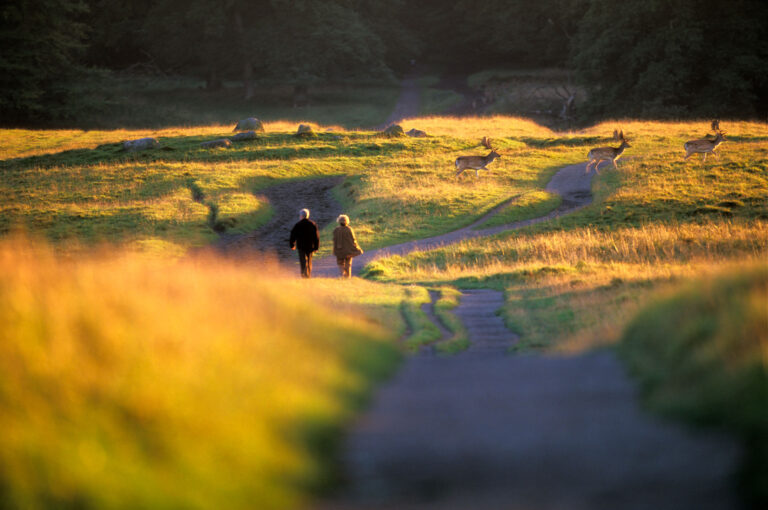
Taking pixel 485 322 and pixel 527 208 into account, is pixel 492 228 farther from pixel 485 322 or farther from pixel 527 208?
pixel 485 322

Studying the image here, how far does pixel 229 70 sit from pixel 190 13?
13527 millimetres

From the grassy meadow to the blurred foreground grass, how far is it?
18mm

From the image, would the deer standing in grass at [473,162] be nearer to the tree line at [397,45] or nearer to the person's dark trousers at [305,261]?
the person's dark trousers at [305,261]

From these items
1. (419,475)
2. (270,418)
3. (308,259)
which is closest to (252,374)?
(270,418)

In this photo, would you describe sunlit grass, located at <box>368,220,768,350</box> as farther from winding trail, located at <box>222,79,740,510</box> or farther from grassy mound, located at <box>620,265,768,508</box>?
winding trail, located at <box>222,79,740,510</box>

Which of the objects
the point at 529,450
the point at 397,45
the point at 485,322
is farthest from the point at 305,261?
the point at 397,45

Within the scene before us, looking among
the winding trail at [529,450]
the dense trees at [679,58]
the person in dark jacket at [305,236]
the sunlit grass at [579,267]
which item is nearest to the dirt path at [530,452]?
the winding trail at [529,450]

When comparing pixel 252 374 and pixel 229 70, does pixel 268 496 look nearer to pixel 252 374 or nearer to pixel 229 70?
pixel 252 374

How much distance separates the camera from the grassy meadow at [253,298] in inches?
239

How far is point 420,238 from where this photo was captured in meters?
32.0

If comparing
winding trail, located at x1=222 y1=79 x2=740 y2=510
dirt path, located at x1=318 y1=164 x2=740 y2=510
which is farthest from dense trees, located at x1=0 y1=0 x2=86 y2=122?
dirt path, located at x1=318 y1=164 x2=740 y2=510

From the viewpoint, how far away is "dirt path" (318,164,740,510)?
18.8 ft

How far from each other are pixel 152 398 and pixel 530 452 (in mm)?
3180

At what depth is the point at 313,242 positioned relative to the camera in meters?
21.1
